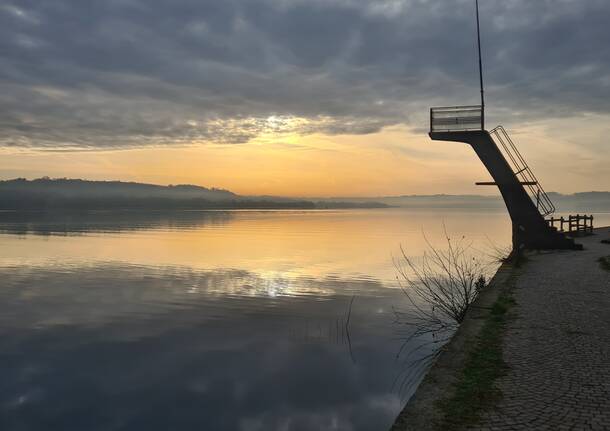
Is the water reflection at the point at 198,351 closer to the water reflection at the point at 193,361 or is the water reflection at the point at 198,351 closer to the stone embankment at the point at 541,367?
the water reflection at the point at 193,361

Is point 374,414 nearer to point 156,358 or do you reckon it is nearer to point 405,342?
point 405,342

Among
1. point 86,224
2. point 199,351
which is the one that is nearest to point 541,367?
point 199,351

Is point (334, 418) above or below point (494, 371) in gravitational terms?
below

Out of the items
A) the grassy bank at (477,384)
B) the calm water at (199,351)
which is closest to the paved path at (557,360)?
the grassy bank at (477,384)

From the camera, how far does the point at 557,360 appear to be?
8188mm

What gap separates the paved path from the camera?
19.9ft

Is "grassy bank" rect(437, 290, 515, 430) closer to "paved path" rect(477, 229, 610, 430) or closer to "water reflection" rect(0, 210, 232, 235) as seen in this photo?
"paved path" rect(477, 229, 610, 430)

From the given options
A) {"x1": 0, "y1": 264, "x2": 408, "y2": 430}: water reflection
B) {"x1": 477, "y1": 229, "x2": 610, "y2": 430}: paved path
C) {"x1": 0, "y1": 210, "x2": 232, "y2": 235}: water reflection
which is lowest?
{"x1": 0, "y1": 264, "x2": 408, "y2": 430}: water reflection

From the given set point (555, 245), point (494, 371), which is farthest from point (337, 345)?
point (555, 245)

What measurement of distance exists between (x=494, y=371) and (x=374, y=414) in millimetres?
2661

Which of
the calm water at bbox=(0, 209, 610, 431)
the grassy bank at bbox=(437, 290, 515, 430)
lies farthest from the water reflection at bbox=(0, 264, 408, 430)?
the grassy bank at bbox=(437, 290, 515, 430)

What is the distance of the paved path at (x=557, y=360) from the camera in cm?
605

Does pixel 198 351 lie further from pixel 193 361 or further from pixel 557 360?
pixel 557 360

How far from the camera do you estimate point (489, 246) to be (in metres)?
45.1
